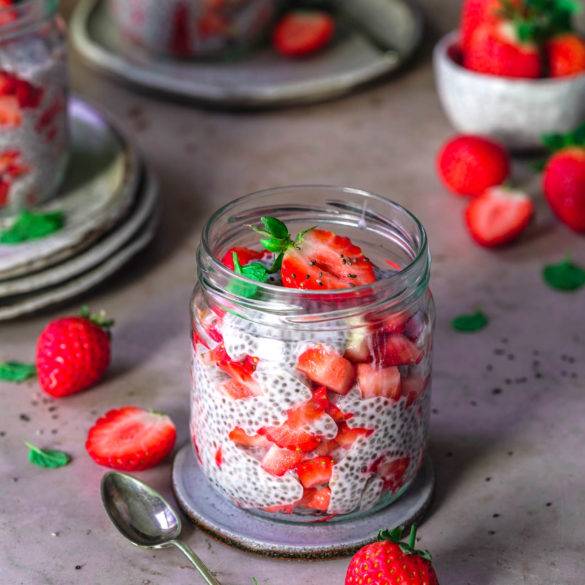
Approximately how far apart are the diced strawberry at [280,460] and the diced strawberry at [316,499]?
37 millimetres

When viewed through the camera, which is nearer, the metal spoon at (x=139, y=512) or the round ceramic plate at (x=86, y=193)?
the metal spoon at (x=139, y=512)

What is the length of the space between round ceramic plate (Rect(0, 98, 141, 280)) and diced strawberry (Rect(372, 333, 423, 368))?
542 mm

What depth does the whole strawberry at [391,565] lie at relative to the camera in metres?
0.86

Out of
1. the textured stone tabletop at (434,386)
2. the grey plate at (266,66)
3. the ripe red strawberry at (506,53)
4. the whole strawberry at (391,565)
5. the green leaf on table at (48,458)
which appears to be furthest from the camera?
the grey plate at (266,66)

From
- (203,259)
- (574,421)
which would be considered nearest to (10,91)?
(203,259)

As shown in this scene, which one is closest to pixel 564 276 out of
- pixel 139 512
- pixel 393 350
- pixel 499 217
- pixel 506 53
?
pixel 499 217

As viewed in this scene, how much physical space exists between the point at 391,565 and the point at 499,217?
26.6 inches

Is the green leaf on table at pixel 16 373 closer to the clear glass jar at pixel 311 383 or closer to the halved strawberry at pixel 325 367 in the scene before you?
the clear glass jar at pixel 311 383

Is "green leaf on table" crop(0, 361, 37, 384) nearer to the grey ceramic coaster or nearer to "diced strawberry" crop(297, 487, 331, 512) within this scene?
the grey ceramic coaster

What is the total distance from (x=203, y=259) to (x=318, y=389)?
15 centimetres

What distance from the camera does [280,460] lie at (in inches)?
35.9

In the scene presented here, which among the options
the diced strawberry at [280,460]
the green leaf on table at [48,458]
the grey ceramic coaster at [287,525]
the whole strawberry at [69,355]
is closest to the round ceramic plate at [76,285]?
the whole strawberry at [69,355]

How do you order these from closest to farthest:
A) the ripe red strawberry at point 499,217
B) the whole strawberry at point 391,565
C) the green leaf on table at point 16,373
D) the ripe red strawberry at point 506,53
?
the whole strawberry at point 391,565 → the green leaf on table at point 16,373 → the ripe red strawberry at point 499,217 → the ripe red strawberry at point 506,53

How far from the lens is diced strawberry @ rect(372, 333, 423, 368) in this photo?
895 millimetres
